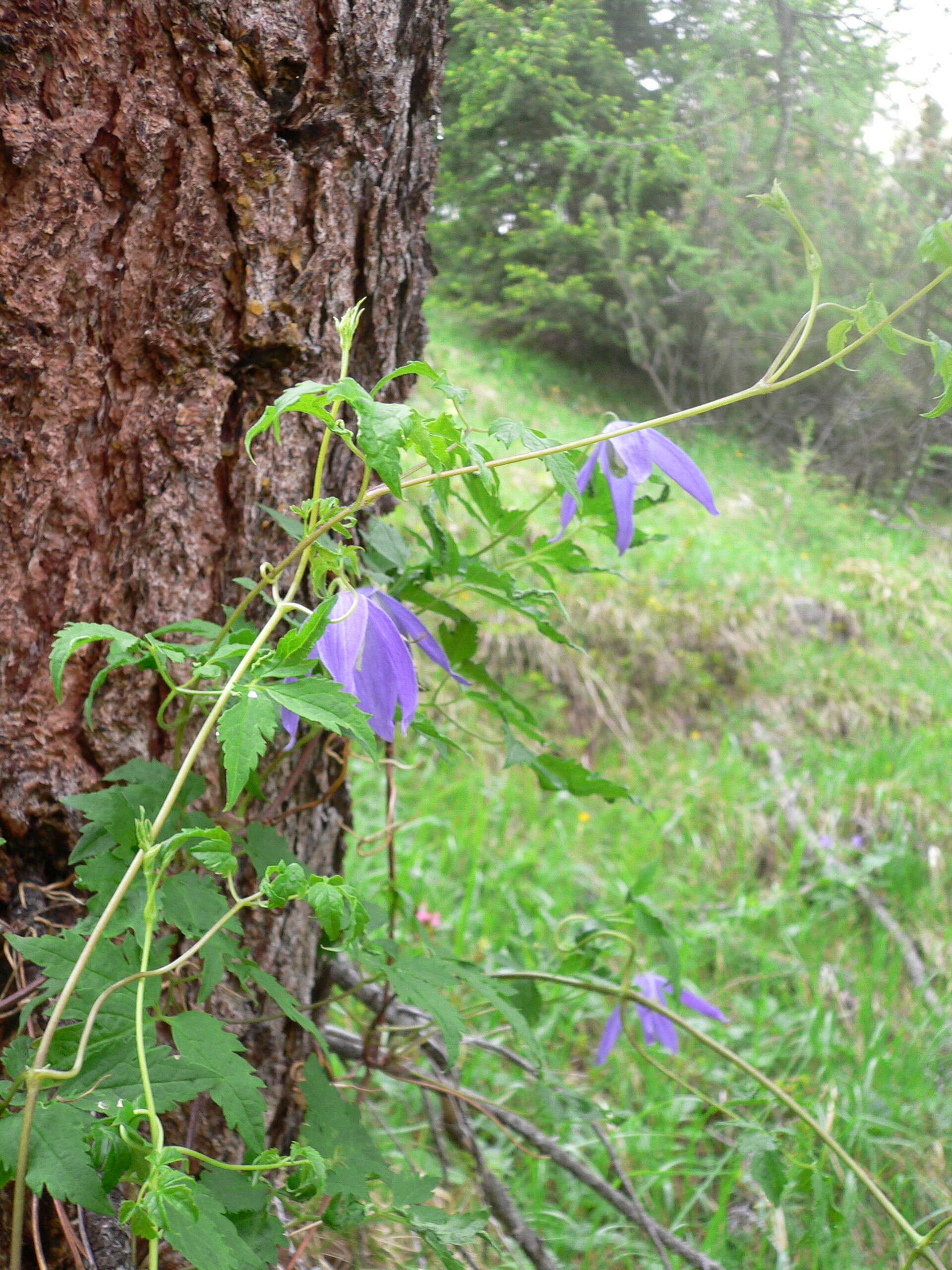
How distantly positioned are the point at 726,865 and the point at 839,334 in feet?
6.42

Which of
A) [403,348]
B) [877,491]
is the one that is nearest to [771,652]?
[877,491]

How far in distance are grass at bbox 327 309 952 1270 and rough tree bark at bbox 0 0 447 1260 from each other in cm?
28

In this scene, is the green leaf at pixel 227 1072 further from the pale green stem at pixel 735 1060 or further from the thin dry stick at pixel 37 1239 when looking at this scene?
the pale green stem at pixel 735 1060

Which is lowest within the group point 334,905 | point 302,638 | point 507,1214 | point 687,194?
point 507,1214

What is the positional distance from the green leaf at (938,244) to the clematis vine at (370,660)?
39 centimetres

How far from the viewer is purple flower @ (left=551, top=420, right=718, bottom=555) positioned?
0.68 meters

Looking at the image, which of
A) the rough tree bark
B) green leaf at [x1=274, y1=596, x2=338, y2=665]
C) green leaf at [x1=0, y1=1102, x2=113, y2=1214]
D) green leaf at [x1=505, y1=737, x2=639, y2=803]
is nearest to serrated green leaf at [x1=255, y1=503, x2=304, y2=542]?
the rough tree bark

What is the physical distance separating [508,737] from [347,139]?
510mm

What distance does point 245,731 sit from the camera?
0.43 metres

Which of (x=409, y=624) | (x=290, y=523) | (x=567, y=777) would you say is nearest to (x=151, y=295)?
(x=290, y=523)

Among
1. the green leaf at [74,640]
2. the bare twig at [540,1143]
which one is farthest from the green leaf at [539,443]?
the bare twig at [540,1143]

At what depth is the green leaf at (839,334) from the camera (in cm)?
53

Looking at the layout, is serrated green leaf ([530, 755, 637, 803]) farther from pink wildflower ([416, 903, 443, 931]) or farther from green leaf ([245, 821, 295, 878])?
pink wildflower ([416, 903, 443, 931])

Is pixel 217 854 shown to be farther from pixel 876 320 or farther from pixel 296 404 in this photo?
pixel 876 320
